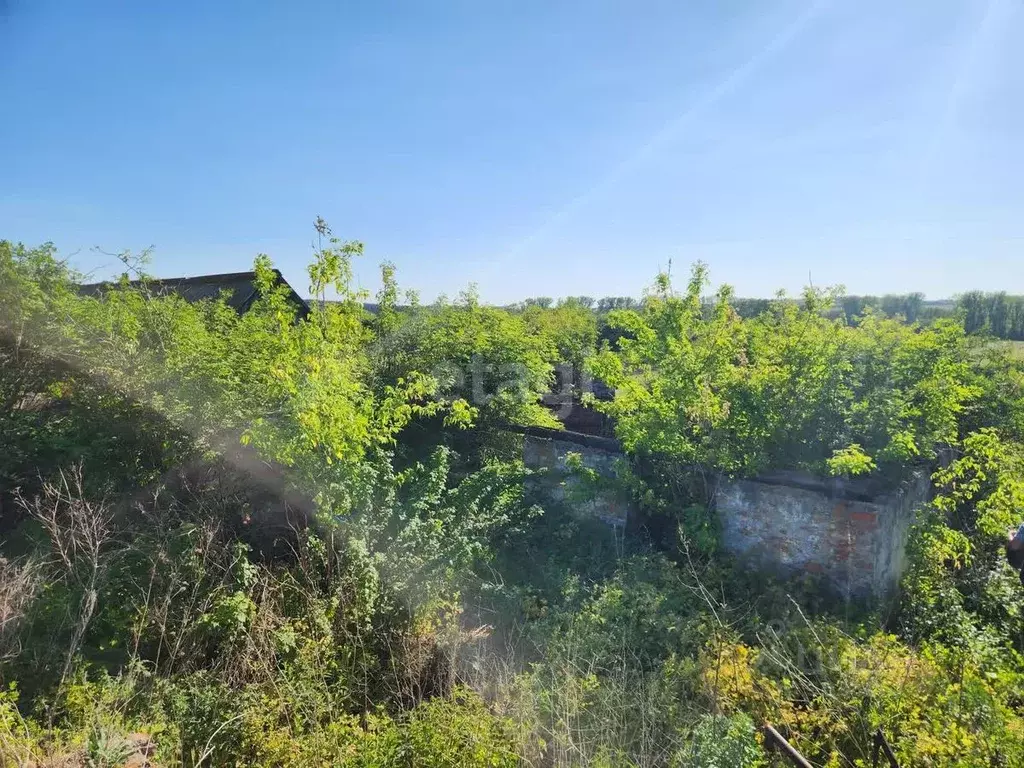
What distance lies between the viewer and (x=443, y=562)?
224 inches

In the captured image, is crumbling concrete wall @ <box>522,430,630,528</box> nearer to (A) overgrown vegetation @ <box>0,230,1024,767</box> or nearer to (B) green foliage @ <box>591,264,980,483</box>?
(A) overgrown vegetation @ <box>0,230,1024,767</box>

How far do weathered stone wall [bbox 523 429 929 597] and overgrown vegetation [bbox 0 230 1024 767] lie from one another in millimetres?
208

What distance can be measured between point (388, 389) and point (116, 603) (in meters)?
3.24

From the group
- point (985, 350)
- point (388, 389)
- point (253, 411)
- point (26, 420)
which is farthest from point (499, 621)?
point (985, 350)

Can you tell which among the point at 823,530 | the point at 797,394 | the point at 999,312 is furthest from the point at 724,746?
the point at 999,312

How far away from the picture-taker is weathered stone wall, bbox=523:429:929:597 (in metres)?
5.45

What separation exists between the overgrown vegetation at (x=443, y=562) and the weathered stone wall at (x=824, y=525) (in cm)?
21

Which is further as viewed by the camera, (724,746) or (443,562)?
(443,562)

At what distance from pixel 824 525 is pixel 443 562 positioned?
4.10m

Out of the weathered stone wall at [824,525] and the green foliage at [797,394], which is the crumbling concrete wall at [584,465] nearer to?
the green foliage at [797,394]

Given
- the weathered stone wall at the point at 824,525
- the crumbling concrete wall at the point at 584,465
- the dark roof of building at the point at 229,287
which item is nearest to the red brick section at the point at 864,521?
the weathered stone wall at the point at 824,525

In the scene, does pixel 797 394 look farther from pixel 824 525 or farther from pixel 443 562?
pixel 443 562

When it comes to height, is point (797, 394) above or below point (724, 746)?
above

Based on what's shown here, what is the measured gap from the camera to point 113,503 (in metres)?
5.95
